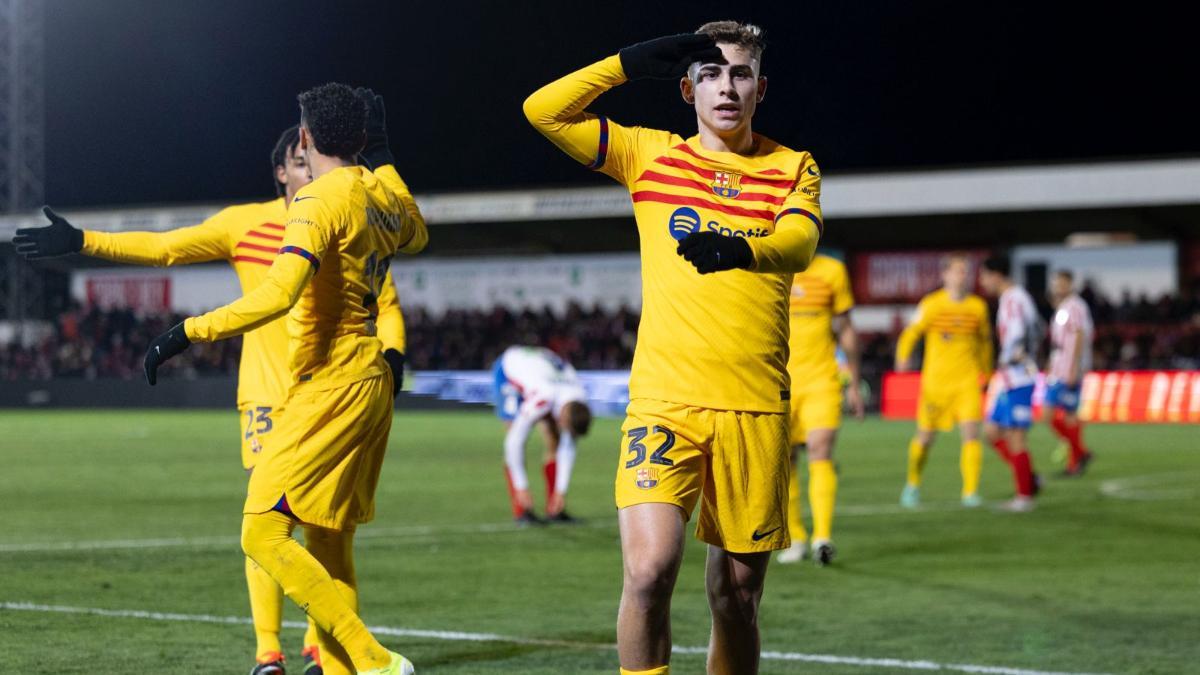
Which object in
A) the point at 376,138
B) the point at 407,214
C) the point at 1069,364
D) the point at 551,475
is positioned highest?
the point at 376,138

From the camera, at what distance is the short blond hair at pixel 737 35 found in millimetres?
5246

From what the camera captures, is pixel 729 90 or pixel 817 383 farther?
pixel 817 383

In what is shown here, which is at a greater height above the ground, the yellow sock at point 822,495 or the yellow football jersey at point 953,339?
the yellow football jersey at point 953,339

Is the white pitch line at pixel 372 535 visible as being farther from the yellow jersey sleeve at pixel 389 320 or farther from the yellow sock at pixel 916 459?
the yellow jersey sleeve at pixel 389 320

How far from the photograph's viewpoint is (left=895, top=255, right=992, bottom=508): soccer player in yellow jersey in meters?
15.1

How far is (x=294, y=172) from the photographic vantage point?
22.1 feet

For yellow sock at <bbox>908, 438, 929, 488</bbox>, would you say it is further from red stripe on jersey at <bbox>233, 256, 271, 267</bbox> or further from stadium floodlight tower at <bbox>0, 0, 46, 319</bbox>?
stadium floodlight tower at <bbox>0, 0, 46, 319</bbox>

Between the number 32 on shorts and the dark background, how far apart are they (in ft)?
105

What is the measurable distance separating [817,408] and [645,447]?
6.15 metres

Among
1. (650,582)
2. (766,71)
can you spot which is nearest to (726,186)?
(650,582)

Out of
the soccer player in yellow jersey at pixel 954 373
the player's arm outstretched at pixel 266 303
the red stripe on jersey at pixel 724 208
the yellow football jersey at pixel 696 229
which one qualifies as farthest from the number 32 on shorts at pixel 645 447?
the soccer player in yellow jersey at pixel 954 373

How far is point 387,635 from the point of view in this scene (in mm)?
7797

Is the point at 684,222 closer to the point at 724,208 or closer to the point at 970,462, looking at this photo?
the point at 724,208

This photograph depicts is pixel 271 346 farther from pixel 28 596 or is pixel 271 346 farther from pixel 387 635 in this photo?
pixel 28 596
